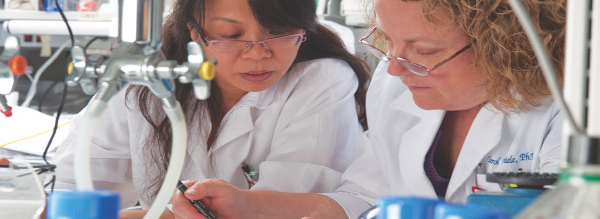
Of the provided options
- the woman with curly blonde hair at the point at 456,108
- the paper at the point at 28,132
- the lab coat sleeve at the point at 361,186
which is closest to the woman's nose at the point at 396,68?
the woman with curly blonde hair at the point at 456,108

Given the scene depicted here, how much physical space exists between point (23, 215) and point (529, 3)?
3.22 ft

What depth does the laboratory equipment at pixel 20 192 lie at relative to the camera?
1.13 meters

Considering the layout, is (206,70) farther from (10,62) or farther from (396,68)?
(396,68)

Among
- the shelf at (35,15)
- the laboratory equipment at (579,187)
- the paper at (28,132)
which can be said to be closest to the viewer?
the laboratory equipment at (579,187)

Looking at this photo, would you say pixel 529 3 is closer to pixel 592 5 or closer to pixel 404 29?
pixel 404 29

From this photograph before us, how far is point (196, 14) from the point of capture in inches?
67.0

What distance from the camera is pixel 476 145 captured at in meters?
1.47

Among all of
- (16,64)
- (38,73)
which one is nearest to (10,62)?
(16,64)

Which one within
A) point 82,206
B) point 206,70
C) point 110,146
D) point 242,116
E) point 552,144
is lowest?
point 110,146

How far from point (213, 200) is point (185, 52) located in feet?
1.74

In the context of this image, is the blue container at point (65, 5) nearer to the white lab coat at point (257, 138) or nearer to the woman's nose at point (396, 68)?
the white lab coat at point (257, 138)

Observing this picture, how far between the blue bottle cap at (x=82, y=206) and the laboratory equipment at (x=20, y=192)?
496 mm

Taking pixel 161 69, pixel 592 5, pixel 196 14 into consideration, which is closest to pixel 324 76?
pixel 196 14

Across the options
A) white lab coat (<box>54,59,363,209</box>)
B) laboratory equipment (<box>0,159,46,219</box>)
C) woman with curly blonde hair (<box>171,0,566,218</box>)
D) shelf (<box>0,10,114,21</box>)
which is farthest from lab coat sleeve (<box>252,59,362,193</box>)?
shelf (<box>0,10,114,21</box>)
